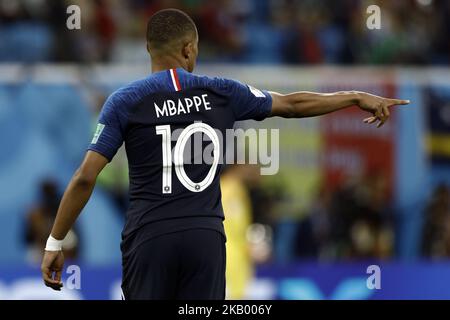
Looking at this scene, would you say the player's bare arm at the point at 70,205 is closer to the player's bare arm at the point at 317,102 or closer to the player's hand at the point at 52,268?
the player's hand at the point at 52,268

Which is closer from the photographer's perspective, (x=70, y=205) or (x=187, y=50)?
(x=70, y=205)

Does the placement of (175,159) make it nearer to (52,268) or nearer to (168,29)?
(168,29)

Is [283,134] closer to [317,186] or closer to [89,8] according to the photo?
[317,186]

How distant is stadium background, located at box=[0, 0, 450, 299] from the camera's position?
13.6 m

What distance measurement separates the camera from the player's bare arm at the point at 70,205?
20.1 ft

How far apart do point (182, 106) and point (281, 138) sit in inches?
319

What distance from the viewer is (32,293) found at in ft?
37.1

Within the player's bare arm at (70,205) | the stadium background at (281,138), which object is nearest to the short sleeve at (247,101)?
the player's bare arm at (70,205)

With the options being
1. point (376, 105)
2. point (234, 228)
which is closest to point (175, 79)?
point (376, 105)

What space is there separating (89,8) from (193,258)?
359 inches

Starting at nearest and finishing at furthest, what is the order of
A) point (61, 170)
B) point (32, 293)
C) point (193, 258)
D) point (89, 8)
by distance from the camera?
point (193, 258) → point (32, 293) → point (61, 170) → point (89, 8)

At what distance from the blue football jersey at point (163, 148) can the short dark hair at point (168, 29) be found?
7.9 inches

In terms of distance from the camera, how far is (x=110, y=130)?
20.2ft
